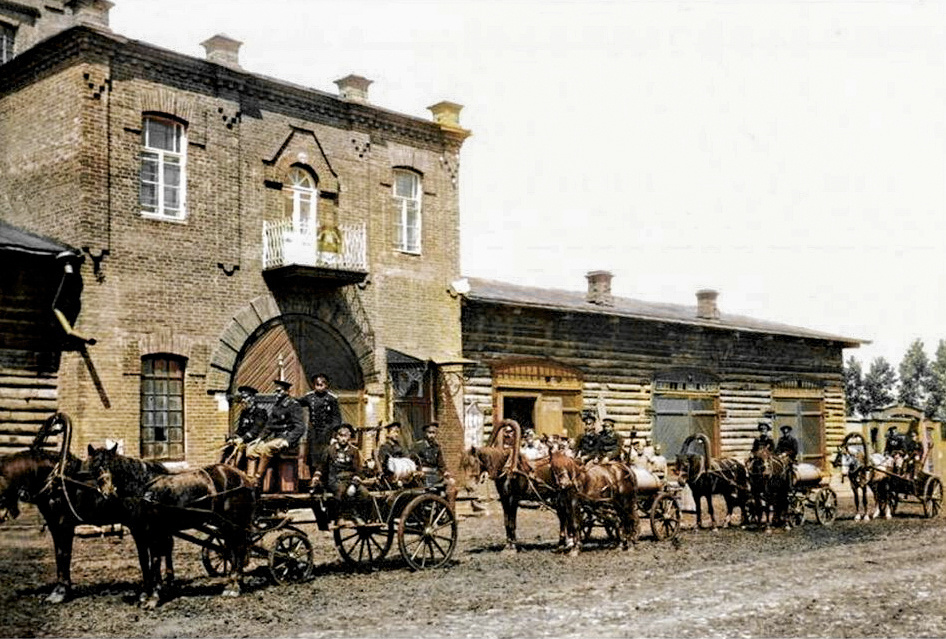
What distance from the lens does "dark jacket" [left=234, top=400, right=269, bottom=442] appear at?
12.7 m

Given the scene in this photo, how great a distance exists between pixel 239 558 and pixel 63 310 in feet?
26.6

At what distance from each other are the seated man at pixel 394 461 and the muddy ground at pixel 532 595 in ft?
3.85

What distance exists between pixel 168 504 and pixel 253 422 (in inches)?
83.1

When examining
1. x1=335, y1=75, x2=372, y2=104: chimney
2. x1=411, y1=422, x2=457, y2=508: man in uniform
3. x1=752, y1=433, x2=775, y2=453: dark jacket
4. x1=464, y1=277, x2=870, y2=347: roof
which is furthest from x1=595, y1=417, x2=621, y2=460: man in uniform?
x1=335, y1=75, x2=372, y2=104: chimney

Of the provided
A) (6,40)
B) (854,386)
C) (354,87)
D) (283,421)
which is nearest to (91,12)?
(354,87)

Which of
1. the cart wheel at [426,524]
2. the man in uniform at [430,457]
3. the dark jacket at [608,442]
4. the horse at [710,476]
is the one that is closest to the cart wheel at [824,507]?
the horse at [710,476]

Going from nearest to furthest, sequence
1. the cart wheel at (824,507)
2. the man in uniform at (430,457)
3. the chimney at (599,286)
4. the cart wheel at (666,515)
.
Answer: the man in uniform at (430,457)
the cart wheel at (666,515)
the cart wheel at (824,507)
the chimney at (599,286)

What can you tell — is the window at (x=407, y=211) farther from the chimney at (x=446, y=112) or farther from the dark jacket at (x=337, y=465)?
the dark jacket at (x=337, y=465)

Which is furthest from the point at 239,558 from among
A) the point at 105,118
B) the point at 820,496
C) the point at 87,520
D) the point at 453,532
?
the point at 820,496

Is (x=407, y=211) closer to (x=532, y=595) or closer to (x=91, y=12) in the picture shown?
(x=91, y=12)

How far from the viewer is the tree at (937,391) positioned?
59469 mm

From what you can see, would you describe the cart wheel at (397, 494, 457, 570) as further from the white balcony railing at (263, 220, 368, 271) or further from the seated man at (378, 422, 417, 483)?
the white balcony railing at (263, 220, 368, 271)

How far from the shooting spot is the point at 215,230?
19672 millimetres

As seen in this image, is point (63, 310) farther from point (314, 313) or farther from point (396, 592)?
point (396, 592)
